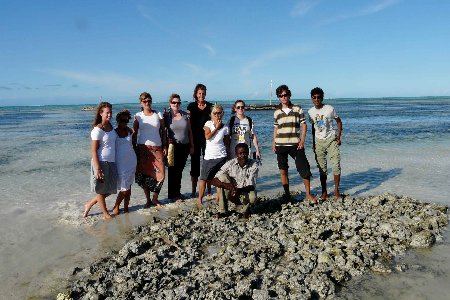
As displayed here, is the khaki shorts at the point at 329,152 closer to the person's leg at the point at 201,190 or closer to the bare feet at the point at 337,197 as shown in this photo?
the bare feet at the point at 337,197

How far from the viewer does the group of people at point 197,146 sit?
6.30 m

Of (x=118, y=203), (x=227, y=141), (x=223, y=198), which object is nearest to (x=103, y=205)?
(x=118, y=203)

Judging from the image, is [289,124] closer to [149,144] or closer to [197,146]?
[197,146]

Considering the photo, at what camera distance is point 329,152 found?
7449 mm

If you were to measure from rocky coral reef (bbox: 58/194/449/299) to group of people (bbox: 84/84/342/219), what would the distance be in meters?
0.75

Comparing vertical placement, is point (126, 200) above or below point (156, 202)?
above

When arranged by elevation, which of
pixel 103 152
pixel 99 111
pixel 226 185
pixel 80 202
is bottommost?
pixel 80 202

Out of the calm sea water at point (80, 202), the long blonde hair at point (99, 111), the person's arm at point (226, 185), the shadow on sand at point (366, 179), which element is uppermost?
the long blonde hair at point (99, 111)

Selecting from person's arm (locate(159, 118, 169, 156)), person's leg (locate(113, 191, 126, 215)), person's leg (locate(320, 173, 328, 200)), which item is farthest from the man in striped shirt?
person's leg (locate(113, 191, 126, 215))

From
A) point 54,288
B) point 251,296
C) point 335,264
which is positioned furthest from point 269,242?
point 54,288

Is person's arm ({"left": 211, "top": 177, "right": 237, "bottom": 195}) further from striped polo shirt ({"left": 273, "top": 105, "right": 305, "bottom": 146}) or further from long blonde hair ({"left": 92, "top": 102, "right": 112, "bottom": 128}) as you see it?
long blonde hair ({"left": 92, "top": 102, "right": 112, "bottom": 128})

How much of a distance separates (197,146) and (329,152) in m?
2.71

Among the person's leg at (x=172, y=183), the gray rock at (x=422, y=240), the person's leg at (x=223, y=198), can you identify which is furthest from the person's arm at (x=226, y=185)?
the gray rock at (x=422, y=240)

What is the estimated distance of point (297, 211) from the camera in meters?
6.74
